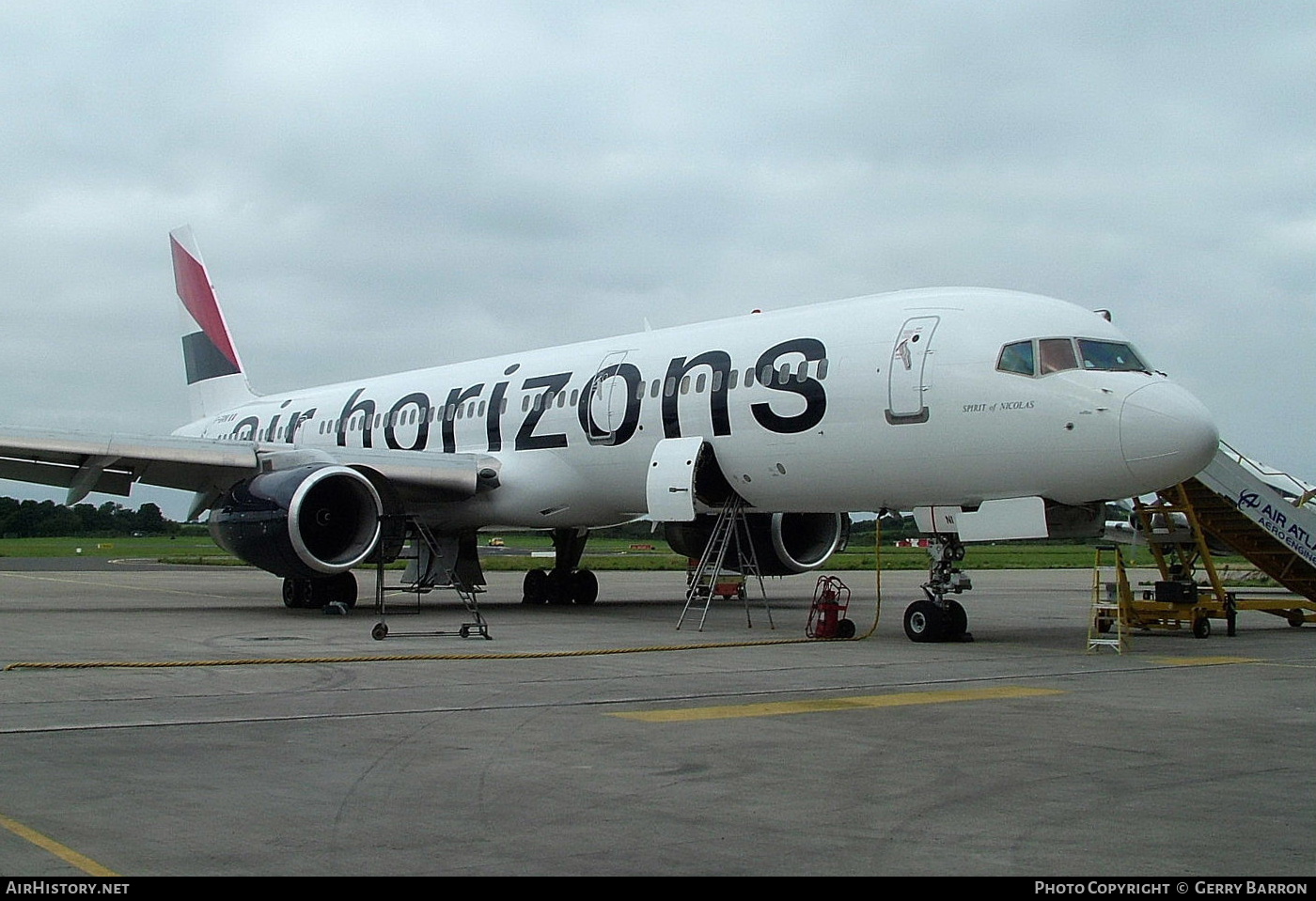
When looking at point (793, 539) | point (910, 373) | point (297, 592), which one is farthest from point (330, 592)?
point (910, 373)

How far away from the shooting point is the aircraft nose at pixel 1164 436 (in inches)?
507

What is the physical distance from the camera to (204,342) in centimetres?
2919

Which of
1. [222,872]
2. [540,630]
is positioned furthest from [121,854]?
[540,630]

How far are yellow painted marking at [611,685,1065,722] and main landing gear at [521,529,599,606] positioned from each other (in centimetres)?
1290

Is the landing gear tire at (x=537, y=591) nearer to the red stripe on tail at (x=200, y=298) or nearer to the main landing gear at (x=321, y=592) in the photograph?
the main landing gear at (x=321, y=592)

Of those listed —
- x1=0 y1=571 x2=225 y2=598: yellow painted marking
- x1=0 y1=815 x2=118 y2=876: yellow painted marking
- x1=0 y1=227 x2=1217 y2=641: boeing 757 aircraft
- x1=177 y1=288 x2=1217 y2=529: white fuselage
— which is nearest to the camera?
x1=0 y1=815 x2=118 y2=876: yellow painted marking

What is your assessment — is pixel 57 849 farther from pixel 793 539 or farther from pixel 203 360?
A: pixel 203 360

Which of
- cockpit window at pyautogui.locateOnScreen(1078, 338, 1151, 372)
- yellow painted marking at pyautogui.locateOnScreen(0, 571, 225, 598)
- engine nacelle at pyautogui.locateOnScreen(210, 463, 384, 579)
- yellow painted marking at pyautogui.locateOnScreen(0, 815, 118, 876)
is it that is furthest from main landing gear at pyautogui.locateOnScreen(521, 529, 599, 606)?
yellow painted marking at pyautogui.locateOnScreen(0, 815, 118, 876)

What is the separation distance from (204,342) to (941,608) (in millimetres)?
20159

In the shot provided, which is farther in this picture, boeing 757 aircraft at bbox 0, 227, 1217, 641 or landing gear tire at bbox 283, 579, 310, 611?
landing gear tire at bbox 283, 579, 310, 611

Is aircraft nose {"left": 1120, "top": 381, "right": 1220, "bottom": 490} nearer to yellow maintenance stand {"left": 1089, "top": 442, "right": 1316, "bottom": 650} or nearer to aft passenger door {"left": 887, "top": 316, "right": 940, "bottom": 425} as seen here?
aft passenger door {"left": 887, "top": 316, "right": 940, "bottom": 425}

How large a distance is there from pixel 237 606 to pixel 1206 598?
49.5 ft

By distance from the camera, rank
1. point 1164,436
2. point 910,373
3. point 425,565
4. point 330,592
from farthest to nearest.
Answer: point 425,565 → point 330,592 → point 910,373 → point 1164,436

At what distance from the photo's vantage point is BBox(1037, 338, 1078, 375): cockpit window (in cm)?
1373
